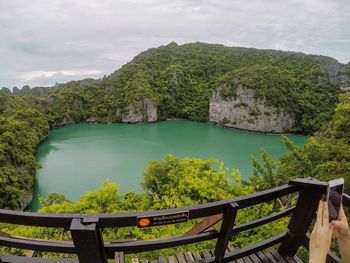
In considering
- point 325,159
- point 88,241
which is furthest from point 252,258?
point 325,159

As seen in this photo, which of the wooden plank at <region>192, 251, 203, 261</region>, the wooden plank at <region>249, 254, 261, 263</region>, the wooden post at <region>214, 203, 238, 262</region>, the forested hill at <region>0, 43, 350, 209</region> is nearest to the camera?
the wooden post at <region>214, 203, 238, 262</region>

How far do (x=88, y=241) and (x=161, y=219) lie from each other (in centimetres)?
→ 44

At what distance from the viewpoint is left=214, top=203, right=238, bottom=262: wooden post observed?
2066mm

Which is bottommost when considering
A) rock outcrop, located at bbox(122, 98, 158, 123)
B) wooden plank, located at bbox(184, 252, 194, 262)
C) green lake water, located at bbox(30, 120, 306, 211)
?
green lake water, located at bbox(30, 120, 306, 211)

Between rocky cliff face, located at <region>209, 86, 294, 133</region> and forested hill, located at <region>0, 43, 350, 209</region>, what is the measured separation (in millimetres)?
201

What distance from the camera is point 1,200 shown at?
21.8 m

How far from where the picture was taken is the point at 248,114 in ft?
207

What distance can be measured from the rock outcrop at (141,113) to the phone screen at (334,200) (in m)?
70.0

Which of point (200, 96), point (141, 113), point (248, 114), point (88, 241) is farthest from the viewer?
point (200, 96)

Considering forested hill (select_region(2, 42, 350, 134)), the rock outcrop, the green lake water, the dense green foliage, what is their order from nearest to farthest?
the dense green foliage < the green lake water < forested hill (select_region(2, 42, 350, 134)) < the rock outcrop

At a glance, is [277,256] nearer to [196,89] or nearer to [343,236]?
[343,236]

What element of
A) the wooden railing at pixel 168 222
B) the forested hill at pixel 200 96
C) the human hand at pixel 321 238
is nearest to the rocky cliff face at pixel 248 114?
the forested hill at pixel 200 96

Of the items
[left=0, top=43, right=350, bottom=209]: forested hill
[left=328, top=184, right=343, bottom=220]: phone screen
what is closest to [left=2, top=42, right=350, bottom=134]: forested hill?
[left=0, top=43, right=350, bottom=209]: forested hill

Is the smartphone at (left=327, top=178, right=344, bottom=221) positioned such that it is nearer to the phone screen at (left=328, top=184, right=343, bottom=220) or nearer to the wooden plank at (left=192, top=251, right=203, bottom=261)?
the phone screen at (left=328, top=184, right=343, bottom=220)
